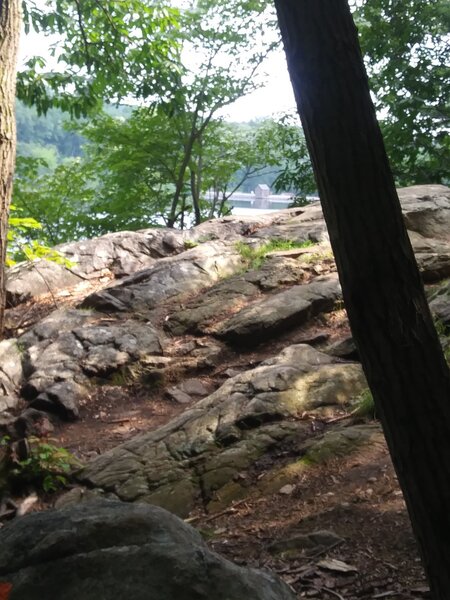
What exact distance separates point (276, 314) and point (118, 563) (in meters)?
5.74

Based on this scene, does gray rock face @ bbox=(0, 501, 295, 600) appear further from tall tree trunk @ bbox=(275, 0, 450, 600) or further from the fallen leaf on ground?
tall tree trunk @ bbox=(275, 0, 450, 600)

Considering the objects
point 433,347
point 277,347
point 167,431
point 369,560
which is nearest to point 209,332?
point 277,347

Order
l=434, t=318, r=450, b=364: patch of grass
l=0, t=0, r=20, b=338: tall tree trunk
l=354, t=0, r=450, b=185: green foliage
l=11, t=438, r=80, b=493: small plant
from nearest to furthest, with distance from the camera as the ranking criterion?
l=11, t=438, r=80, b=493: small plant → l=0, t=0, r=20, b=338: tall tree trunk → l=434, t=318, r=450, b=364: patch of grass → l=354, t=0, r=450, b=185: green foliage

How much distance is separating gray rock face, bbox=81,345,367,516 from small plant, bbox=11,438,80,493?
0.20 meters

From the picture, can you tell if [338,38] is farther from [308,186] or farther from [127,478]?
[308,186]

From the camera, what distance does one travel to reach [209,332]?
7.86 meters

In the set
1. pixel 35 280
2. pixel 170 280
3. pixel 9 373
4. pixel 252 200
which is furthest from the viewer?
pixel 252 200

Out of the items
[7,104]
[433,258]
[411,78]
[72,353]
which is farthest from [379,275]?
[411,78]

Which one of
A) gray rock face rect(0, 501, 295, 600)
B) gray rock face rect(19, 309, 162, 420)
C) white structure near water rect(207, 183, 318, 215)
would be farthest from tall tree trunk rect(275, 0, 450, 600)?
white structure near water rect(207, 183, 318, 215)

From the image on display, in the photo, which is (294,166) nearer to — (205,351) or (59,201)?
(59,201)

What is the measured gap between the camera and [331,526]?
3.94 meters

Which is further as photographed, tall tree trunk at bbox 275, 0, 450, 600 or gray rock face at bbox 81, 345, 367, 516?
gray rock face at bbox 81, 345, 367, 516

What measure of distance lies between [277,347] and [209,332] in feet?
3.16

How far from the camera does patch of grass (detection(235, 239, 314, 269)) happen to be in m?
9.69
